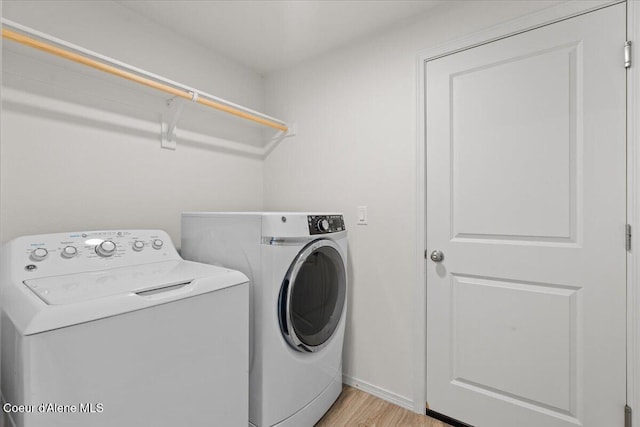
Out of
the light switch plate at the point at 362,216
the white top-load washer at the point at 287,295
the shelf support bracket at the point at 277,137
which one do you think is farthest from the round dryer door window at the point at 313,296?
the shelf support bracket at the point at 277,137

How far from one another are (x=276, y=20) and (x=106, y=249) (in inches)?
60.7

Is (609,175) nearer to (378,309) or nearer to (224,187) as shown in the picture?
(378,309)

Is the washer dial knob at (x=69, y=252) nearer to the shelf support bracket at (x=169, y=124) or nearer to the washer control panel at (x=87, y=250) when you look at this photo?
the washer control panel at (x=87, y=250)

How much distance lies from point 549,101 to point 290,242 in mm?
1335

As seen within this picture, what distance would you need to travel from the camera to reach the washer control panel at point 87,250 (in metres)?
1.19

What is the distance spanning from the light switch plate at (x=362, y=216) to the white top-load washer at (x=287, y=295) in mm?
239

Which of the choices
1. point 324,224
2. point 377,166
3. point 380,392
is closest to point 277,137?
point 377,166

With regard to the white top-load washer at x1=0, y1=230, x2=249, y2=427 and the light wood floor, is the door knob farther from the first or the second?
the white top-load washer at x1=0, y1=230, x2=249, y2=427

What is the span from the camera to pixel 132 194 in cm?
174

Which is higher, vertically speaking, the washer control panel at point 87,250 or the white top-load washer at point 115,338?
the washer control panel at point 87,250

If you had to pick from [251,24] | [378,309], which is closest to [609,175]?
[378,309]

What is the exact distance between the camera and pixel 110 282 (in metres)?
1.06

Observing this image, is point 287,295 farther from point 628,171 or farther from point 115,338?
point 628,171

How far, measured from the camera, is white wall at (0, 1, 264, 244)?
1373 mm
